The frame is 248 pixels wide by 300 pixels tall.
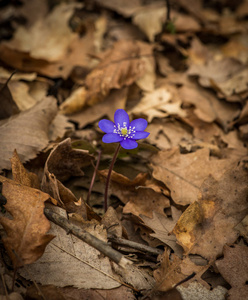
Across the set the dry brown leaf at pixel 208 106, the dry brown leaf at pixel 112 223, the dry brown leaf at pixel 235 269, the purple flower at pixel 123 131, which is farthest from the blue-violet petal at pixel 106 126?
the dry brown leaf at pixel 208 106

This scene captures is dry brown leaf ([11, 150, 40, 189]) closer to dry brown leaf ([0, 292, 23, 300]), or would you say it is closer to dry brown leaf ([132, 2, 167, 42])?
dry brown leaf ([0, 292, 23, 300])

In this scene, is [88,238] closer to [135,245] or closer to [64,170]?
[135,245]

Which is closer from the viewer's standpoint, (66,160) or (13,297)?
(13,297)

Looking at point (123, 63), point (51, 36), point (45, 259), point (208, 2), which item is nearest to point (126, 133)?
point (45, 259)

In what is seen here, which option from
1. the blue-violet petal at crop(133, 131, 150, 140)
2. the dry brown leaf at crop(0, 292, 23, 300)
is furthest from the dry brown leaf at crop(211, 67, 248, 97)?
the dry brown leaf at crop(0, 292, 23, 300)

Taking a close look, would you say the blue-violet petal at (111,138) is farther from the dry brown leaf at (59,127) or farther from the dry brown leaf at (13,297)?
the dry brown leaf at (13,297)

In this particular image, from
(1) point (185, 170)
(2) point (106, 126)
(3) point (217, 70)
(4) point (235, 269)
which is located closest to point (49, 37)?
(3) point (217, 70)
